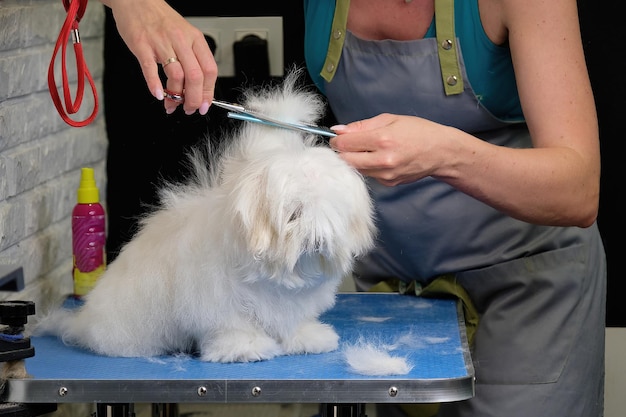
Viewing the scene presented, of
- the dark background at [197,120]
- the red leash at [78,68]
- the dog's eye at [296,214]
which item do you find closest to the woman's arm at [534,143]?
the dog's eye at [296,214]

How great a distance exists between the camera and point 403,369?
4.06ft

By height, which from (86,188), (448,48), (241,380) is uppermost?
(448,48)

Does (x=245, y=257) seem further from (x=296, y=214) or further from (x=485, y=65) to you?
(x=485, y=65)

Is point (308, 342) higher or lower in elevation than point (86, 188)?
lower

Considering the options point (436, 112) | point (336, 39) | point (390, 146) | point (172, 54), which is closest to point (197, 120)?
point (336, 39)

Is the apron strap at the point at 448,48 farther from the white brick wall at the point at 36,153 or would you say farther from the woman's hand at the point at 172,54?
the white brick wall at the point at 36,153

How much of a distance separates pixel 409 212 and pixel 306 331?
0.35 m

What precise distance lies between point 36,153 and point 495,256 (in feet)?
2.70

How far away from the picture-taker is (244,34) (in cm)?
208

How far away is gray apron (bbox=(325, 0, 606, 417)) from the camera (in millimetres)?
1543

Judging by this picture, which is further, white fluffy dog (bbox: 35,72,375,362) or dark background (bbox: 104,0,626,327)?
dark background (bbox: 104,0,626,327)

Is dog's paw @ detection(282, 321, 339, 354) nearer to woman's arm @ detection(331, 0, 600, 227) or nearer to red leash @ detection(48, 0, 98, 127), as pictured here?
woman's arm @ detection(331, 0, 600, 227)

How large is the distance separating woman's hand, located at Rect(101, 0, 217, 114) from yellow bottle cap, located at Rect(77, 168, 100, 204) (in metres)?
0.56

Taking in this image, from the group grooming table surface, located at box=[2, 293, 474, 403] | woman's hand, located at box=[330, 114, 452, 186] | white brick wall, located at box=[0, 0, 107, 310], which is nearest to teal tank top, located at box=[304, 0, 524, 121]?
woman's hand, located at box=[330, 114, 452, 186]
